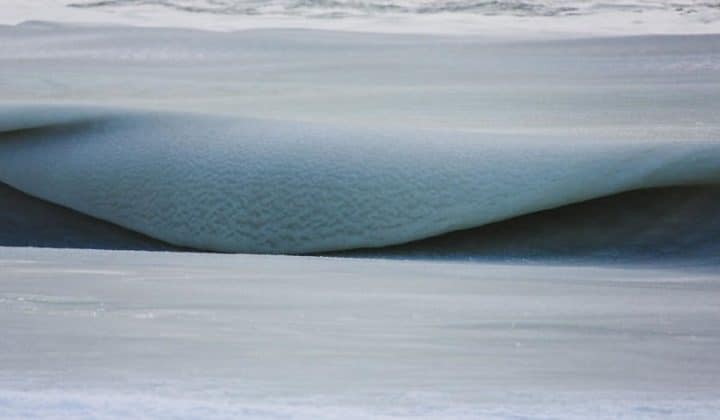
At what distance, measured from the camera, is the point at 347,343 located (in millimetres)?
1068

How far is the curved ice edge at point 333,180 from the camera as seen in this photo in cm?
205

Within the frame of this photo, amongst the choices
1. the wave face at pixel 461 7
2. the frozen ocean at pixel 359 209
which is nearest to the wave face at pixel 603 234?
the frozen ocean at pixel 359 209

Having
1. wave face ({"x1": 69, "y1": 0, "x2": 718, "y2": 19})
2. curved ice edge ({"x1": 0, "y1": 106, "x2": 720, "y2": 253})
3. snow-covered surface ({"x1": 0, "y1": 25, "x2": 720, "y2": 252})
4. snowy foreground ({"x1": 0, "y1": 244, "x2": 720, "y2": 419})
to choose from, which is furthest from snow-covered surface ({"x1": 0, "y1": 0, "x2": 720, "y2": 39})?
snowy foreground ({"x1": 0, "y1": 244, "x2": 720, "y2": 419})

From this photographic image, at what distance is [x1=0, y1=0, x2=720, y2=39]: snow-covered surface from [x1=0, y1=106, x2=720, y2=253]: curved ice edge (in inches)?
60.2

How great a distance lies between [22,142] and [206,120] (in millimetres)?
318

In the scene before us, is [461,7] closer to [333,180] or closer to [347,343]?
[333,180]

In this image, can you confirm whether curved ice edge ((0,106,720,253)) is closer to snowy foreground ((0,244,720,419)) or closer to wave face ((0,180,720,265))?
wave face ((0,180,720,265))

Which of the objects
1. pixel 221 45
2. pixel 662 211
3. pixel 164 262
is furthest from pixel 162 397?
pixel 221 45

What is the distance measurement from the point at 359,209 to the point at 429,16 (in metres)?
1.85

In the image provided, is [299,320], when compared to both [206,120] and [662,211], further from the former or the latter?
[206,120]

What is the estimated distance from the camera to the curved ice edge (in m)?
2.05

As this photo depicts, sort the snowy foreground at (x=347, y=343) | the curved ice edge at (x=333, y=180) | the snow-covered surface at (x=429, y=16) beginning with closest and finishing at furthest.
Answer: the snowy foreground at (x=347, y=343) < the curved ice edge at (x=333, y=180) < the snow-covered surface at (x=429, y=16)

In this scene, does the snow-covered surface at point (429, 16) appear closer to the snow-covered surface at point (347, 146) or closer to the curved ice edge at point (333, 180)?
the snow-covered surface at point (347, 146)

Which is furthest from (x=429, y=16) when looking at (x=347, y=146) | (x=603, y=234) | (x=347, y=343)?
(x=347, y=343)
